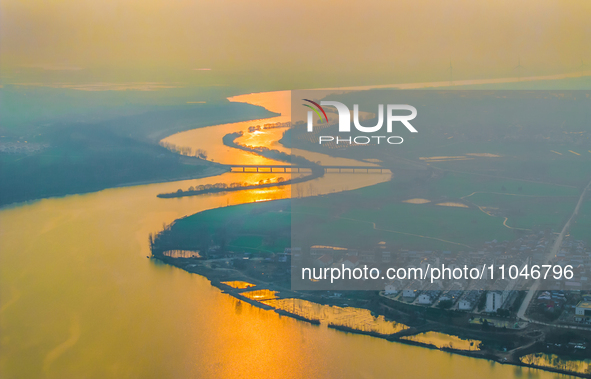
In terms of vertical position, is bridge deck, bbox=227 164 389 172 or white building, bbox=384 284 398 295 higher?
bridge deck, bbox=227 164 389 172

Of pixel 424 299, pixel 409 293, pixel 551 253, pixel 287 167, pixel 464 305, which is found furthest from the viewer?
pixel 287 167

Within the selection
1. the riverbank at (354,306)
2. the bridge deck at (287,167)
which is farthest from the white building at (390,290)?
the bridge deck at (287,167)

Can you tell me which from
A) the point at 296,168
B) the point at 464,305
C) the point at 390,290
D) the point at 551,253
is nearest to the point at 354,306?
the point at 390,290

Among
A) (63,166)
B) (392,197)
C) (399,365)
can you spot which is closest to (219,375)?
(399,365)

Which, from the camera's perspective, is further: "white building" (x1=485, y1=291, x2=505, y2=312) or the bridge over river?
the bridge over river

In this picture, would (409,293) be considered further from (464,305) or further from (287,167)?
(287,167)

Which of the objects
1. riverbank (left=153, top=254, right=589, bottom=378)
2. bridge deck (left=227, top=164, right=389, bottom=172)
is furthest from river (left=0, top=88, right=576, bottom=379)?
bridge deck (left=227, top=164, right=389, bottom=172)

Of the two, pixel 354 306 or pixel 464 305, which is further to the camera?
pixel 354 306

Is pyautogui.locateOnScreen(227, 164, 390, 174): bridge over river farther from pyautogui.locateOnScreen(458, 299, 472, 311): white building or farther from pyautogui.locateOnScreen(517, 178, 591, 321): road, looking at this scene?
pyautogui.locateOnScreen(458, 299, 472, 311): white building
